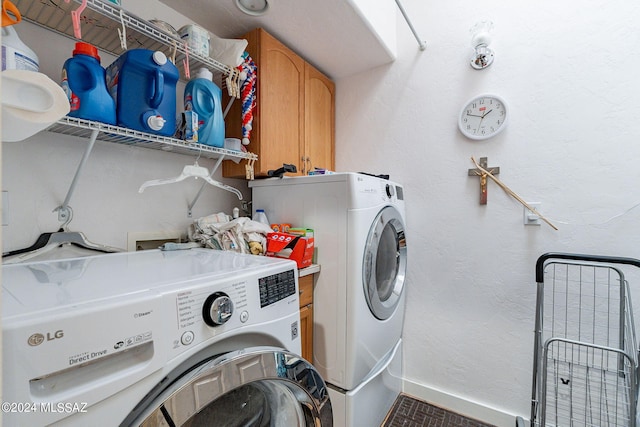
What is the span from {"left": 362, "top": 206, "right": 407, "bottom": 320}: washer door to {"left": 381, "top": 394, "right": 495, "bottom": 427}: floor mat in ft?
2.19

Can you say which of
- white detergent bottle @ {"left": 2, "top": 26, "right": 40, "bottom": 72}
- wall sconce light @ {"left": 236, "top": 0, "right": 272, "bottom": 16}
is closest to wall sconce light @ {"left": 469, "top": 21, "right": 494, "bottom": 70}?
wall sconce light @ {"left": 236, "top": 0, "right": 272, "bottom": 16}

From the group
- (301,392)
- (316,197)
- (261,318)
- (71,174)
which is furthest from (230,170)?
(301,392)

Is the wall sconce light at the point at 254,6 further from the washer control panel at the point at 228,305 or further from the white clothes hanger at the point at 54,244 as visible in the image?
the washer control panel at the point at 228,305

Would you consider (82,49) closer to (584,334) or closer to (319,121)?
(319,121)

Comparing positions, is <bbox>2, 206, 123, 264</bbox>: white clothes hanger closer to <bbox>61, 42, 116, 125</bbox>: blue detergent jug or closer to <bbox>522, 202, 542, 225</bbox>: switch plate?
<bbox>61, 42, 116, 125</bbox>: blue detergent jug

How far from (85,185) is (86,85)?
0.42m

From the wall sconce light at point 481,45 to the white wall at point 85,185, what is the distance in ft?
5.42

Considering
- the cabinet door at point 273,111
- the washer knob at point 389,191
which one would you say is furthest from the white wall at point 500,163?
the cabinet door at point 273,111

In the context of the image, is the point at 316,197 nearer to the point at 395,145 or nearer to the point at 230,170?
the point at 230,170

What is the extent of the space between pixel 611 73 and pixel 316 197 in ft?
5.22

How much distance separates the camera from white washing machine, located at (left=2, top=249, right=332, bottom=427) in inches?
17.1

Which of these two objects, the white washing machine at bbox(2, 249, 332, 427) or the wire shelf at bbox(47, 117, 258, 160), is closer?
the white washing machine at bbox(2, 249, 332, 427)

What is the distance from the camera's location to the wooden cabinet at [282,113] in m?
1.54

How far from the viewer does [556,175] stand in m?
1.51
